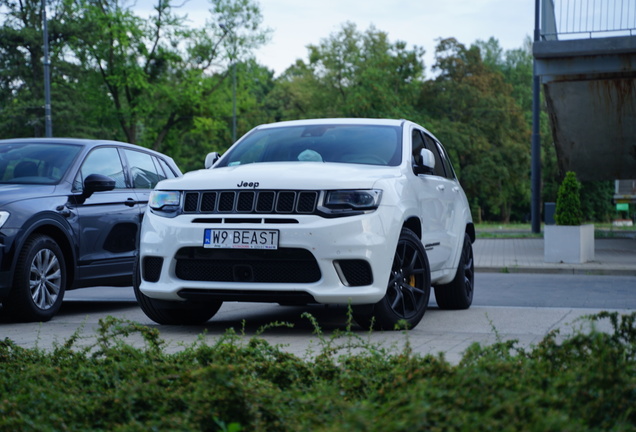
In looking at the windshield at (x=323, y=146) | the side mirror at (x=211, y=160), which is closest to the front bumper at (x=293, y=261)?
the windshield at (x=323, y=146)

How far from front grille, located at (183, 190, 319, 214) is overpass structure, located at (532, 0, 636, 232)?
37.7 ft

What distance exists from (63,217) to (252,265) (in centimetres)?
258

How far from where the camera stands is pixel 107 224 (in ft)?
29.3

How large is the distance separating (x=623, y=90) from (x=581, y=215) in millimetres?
3565

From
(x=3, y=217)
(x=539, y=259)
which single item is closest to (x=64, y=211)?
(x=3, y=217)

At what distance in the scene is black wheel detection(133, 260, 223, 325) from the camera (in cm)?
709

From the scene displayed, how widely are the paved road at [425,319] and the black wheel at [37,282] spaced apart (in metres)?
0.16

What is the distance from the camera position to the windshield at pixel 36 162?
338 inches

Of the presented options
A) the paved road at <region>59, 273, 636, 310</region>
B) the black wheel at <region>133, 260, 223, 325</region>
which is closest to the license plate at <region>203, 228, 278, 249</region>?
the black wheel at <region>133, 260, 223, 325</region>

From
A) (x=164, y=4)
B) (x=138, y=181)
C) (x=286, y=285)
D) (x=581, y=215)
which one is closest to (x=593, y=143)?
(x=581, y=215)

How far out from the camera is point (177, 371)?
398cm

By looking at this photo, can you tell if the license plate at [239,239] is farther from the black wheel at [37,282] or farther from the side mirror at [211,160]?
the black wheel at [37,282]

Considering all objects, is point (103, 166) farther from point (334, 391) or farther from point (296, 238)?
point (334, 391)

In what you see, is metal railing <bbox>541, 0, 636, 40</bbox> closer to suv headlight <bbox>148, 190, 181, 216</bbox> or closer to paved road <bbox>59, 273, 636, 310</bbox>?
paved road <bbox>59, 273, 636, 310</bbox>
